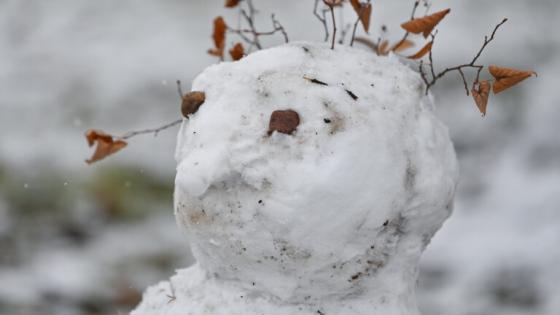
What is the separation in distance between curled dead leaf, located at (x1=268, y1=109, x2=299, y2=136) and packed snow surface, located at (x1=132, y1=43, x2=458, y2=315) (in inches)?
0.5

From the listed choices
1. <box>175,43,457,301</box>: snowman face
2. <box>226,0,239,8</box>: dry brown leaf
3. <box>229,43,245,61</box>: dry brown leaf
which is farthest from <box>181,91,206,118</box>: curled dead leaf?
<box>226,0,239,8</box>: dry brown leaf

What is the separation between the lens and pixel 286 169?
Answer: 3.66 ft

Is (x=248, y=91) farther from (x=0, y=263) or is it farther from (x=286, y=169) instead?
(x=0, y=263)

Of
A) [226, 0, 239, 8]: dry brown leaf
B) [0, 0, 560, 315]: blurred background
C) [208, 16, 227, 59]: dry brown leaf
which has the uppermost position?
[0, 0, 560, 315]: blurred background

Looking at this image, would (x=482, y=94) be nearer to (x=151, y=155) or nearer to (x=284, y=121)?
(x=284, y=121)

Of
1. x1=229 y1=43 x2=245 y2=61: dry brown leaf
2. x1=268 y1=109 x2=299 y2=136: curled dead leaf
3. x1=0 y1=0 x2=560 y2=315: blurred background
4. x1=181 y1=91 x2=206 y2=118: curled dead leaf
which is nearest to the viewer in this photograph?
x1=268 y1=109 x2=299 y2=136: curled dead leaf

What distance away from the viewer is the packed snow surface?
1.12 metres

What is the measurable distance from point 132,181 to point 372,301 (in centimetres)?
216

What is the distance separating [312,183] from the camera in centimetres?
110

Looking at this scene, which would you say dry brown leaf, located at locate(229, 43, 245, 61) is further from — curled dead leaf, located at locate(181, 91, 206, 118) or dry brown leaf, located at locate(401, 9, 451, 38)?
dry brown leaf, located at locate(401, 9, 451, 38)

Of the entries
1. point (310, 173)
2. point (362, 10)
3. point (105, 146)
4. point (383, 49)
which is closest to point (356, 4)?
point (362, 10)

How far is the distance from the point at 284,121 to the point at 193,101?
21 centimetres

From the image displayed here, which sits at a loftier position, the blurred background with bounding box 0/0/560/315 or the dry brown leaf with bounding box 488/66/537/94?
the blurred background with bounding box 0/0/560/315

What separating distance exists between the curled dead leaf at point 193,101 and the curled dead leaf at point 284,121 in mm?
175
